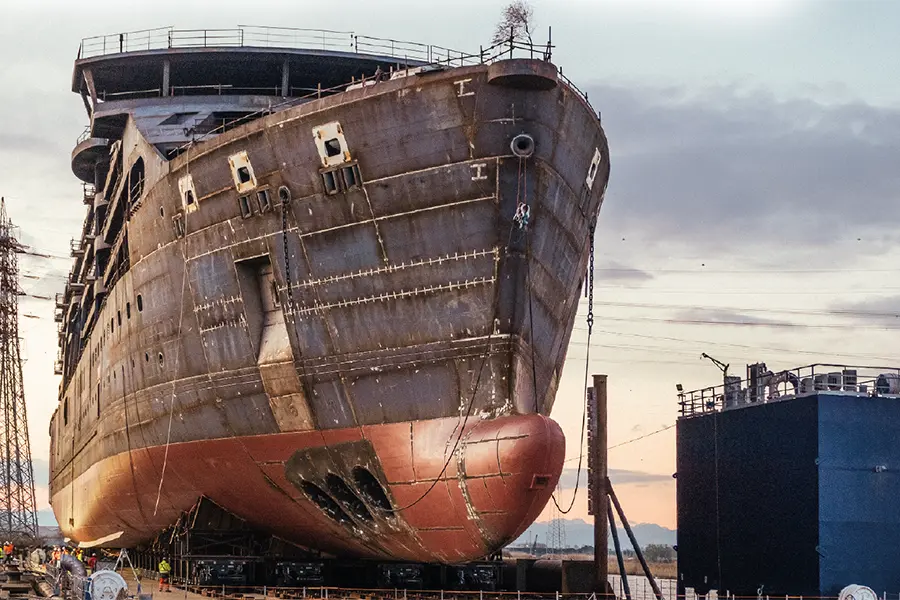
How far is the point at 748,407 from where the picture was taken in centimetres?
2898

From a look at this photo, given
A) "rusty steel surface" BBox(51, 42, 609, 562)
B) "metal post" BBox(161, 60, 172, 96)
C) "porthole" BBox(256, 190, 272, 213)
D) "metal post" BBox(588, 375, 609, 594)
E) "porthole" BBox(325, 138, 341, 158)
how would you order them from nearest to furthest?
"rusty steel surface" BBox(51, 42, 609, 562), "porthole" BBox(325, 138, 341, 158), "porthole" BBox(256, 190, 272, 213), "metal post" BBox(588, 375, 609, 594), "metal post" BBox(161, 60, 172, 96)

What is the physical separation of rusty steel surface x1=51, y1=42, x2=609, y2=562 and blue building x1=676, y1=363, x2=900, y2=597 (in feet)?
21.2

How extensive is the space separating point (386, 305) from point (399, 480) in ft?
10.6

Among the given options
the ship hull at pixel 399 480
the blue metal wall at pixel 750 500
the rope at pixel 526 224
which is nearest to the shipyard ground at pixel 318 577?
the ship hull at pixel 399 480

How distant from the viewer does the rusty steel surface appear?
66.7 ft

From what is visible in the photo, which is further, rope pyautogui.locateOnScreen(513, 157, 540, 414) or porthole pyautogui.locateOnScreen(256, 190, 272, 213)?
porthole pyautogui.locateOnScreen(256, 190, 272, 213)

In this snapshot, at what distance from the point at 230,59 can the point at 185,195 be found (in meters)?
8.60

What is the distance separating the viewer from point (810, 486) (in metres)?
25.9

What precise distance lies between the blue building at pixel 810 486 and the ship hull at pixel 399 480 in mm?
8685

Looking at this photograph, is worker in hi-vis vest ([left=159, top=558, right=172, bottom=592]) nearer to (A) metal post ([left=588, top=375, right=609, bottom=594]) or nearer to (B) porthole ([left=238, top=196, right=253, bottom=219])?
(B) porthole ([left=238, top=196, right=253, bottom=219])

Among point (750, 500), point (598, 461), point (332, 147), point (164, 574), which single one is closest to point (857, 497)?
point (750, 500)

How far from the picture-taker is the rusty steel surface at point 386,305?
66.7 ft

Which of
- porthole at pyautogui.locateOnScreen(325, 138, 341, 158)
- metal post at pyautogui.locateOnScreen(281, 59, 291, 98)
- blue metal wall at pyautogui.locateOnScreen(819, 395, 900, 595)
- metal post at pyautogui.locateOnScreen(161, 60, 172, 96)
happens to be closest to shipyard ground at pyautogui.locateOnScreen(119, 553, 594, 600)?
blue metal wall at pyautogui.locateOnScreen(819, 395, 900, 595)

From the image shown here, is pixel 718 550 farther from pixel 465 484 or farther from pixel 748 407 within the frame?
pixel 465 484
